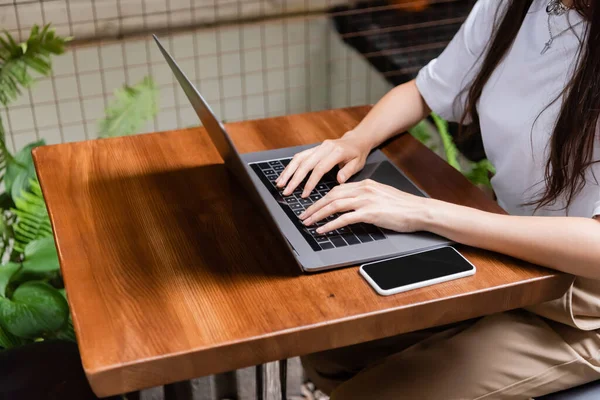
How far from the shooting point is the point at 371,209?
3.44ft

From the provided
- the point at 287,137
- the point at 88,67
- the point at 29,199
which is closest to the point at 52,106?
the point at 88,67

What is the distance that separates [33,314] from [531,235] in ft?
3.62

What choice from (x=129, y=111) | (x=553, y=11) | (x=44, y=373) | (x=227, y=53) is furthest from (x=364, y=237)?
(x=227, y=53)

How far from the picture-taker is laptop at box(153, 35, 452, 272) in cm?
97

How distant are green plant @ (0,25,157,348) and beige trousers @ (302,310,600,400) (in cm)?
79

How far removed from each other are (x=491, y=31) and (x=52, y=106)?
7.89 ft

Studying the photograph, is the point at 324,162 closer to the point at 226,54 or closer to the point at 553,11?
the point at 553,11

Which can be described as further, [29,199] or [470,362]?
[29,199]

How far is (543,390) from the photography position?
1.21 m

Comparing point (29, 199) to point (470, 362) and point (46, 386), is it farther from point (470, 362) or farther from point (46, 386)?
point (470, 362)

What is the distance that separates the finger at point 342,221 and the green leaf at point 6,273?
1.01m

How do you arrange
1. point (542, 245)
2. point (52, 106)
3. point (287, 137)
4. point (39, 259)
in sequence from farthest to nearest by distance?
point (52, 106) < point (39, 259) < point (287, 137) < point (542, 245)

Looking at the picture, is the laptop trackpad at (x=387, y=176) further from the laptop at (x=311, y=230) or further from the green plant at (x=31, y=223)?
the green plant at (x=31, y=223)

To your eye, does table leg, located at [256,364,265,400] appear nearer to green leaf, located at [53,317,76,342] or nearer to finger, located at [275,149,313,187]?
green leaf, located at [53,317,76,342]
